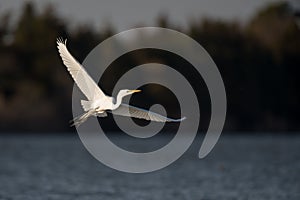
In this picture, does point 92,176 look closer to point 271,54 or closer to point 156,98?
point 156,98

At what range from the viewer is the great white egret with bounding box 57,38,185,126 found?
18859mm

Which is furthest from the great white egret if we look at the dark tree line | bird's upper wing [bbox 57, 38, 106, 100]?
the dark tree line

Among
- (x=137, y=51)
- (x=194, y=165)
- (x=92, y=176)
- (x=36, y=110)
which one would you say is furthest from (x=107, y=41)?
(x=92, y=176)

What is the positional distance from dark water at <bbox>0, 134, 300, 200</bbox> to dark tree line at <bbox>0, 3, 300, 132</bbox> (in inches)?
267

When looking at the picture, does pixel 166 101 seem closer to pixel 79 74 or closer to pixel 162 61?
pixel 162 61

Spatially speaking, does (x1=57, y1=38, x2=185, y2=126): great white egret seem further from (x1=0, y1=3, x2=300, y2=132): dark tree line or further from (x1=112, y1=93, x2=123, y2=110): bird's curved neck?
(x1=0, y1=3, x2=300, y2=132): dark tree line

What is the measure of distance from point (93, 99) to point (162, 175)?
408 inches

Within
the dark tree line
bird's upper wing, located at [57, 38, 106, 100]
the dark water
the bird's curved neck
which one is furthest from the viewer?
the dark tree line

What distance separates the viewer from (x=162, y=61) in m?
56.2

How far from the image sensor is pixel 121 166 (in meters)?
32.7

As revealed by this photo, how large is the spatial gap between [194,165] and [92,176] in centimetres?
552

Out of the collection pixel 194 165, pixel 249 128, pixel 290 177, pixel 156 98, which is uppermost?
pixel 156 98

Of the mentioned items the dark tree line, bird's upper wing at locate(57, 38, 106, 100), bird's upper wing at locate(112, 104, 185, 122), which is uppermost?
the dark tree line

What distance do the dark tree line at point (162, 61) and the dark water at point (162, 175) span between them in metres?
6.78
